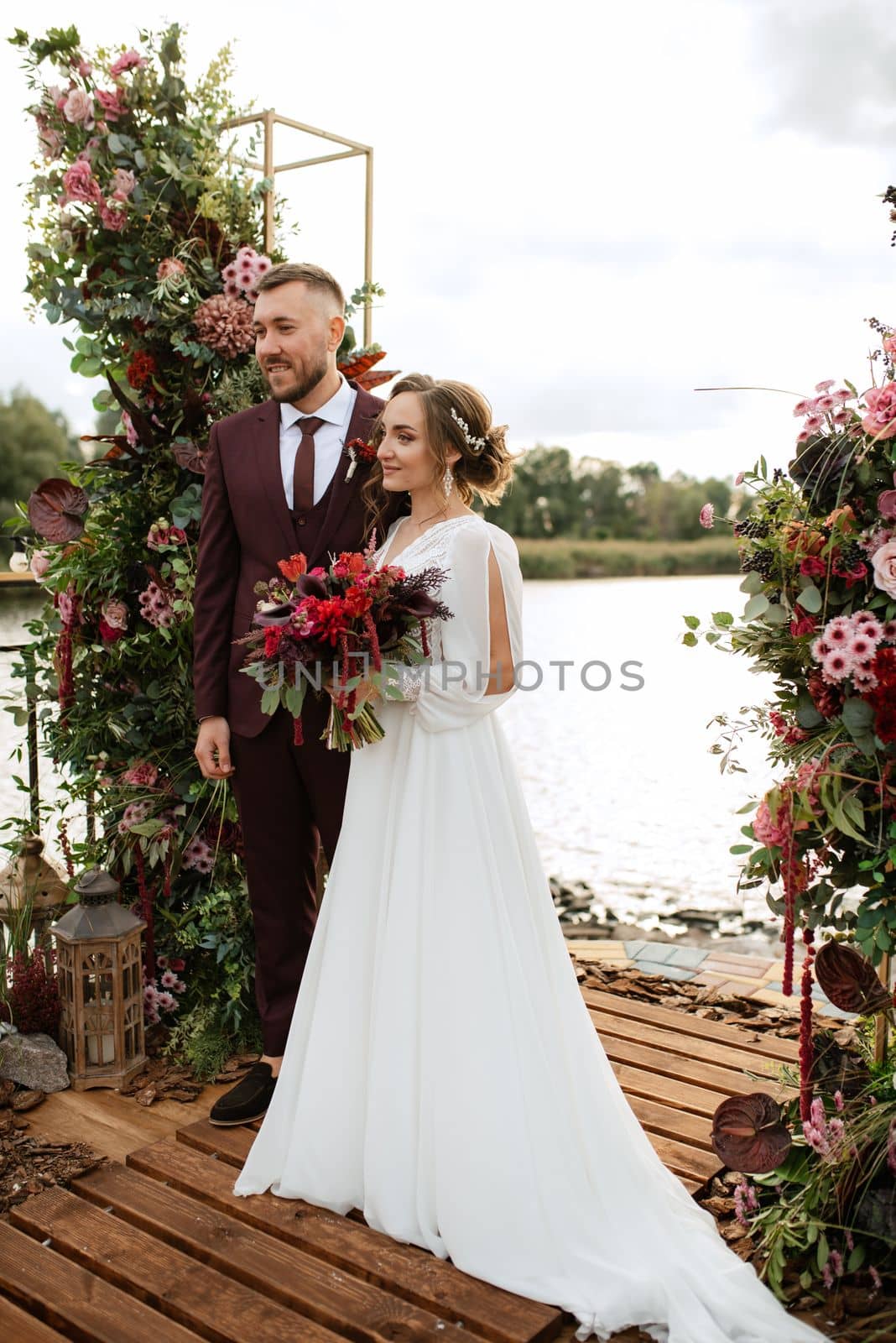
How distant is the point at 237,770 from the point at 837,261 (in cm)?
468

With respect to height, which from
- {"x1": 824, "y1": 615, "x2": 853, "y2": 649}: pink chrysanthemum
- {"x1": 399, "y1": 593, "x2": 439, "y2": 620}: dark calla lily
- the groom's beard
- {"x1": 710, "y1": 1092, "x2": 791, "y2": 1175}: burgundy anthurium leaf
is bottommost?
{"x1": 710, "y1": 1092, "x2": 791, "y2": 1175}: burgundy anthurium leaf

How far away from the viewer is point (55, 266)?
322 cm

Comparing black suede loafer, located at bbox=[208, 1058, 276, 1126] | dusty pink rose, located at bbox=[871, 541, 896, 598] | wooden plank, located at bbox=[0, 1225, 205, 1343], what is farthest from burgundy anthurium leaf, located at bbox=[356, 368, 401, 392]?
wooden plank, located at bbox=[0, 1225, 205, 1343]

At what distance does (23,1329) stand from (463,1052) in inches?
36.8

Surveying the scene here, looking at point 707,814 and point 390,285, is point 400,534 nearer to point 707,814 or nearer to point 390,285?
point 390,285

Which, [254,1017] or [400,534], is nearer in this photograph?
[400,534]

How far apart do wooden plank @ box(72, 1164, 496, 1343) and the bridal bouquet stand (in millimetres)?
1018

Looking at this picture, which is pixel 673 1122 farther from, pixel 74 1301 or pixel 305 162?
pixel 305 162

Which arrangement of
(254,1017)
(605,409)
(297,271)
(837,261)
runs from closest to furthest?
(297,271) < (254,1017) < (837,261) < (605,409)

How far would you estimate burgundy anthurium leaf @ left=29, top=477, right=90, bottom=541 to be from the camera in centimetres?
315

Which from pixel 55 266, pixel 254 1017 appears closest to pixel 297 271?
pixel 55 266

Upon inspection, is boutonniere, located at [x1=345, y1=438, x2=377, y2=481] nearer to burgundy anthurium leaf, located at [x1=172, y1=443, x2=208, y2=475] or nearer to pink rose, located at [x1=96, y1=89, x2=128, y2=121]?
burgundy anthurium leaf, located at [x1=172, y1=443, x2=208, y2=475]

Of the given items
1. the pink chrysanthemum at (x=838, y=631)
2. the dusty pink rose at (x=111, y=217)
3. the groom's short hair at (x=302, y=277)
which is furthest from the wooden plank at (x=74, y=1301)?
the dusty pink rose at (x=111, y=217)

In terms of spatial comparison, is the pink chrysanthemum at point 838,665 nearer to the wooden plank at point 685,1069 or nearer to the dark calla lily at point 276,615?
the dark calla lily at point 276,615
